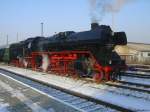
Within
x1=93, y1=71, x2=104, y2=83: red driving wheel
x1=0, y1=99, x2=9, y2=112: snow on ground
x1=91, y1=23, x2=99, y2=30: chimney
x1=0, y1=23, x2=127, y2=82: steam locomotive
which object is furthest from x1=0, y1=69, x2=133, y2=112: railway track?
x1=91, y1=23, x2=99, y2=30: chimney

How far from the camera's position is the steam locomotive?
16844mm

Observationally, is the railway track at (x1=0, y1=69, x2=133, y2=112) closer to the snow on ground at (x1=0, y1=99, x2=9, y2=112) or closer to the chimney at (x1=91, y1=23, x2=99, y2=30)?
the snow on ground at (x1=0, y1=99, x2=9, y2=112)

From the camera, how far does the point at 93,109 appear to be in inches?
359

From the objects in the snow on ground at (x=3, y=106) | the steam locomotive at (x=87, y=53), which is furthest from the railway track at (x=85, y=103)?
the steam locomotive at (x=87, y=53)

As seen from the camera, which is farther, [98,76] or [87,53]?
[87,53]

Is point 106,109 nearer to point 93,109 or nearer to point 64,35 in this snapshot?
point 93,109

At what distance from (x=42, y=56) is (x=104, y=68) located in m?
9.91

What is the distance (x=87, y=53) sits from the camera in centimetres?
1767

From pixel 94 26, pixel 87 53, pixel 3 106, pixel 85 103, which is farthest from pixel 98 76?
pixel 3 106

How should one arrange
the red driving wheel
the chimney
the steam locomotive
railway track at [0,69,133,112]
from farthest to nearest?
the chimney
the steam locomotive
the red driving wheel
railway track at [0,69,133,112]

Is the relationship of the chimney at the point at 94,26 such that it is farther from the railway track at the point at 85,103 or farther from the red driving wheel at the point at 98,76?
the railway track at the point at 85,103

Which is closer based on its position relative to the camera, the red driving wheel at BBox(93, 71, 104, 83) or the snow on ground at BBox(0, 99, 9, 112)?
the snow on ground at BBox(0, 99, 9, 112)

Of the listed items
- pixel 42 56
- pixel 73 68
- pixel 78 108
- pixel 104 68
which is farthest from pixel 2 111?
pixel 42 56

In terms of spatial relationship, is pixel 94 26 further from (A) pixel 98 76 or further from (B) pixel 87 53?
(A) pixel 98 76
